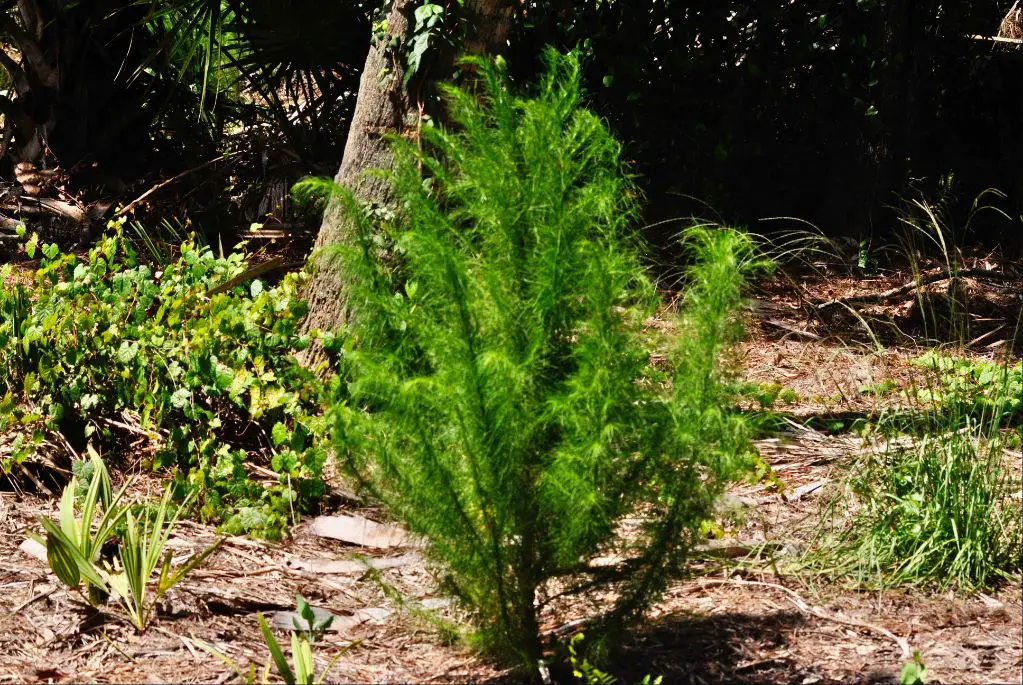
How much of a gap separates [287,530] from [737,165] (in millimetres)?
5027

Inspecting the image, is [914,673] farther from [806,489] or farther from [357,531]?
[357,531]

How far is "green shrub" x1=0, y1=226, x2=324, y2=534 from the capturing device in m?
4.05

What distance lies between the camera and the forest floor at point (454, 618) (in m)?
2.97

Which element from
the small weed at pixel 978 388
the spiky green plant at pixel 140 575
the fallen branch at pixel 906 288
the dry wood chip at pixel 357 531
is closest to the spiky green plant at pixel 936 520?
the small weed at pixel 978 388

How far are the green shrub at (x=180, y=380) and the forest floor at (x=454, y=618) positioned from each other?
0.22 m

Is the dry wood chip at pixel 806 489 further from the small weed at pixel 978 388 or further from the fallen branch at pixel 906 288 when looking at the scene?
the fallen branch at pixel 906 288

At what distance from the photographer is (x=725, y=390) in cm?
257

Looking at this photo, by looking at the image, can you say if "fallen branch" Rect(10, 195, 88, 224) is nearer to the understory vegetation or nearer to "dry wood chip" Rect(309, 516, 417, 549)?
the understory vegetation

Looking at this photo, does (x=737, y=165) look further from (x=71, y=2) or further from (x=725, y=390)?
(x=725, y=390)

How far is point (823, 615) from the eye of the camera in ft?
10.6

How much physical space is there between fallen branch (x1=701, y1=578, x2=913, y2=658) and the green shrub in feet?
4.86

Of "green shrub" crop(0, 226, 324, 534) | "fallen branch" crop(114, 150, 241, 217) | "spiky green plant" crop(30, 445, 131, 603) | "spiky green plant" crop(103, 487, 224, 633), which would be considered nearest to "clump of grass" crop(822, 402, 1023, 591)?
"green shrub" crop(0, 226, 324, 534)

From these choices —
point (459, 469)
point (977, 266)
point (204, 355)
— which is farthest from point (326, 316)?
point (977, 266)

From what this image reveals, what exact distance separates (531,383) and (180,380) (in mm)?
2146
